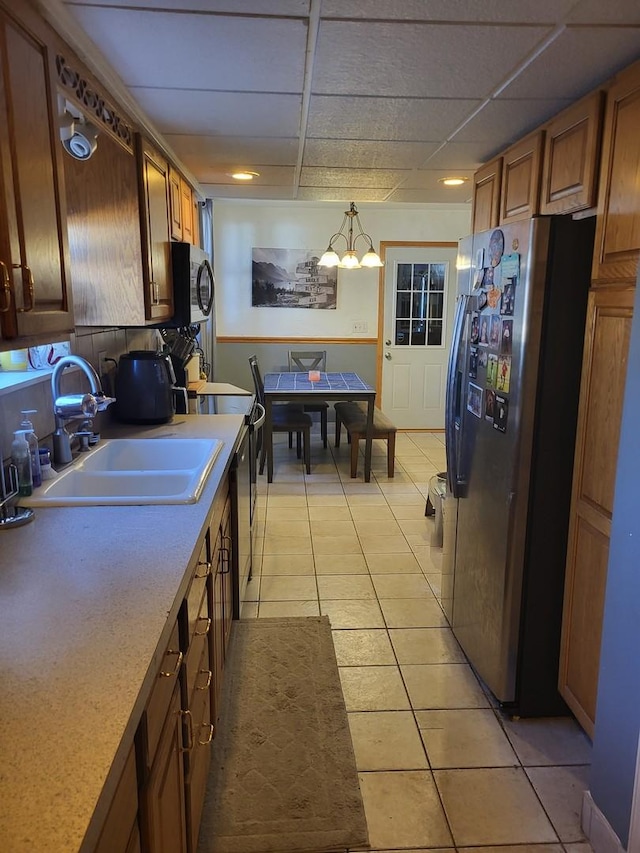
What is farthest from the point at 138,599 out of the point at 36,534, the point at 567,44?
the point at 567,44

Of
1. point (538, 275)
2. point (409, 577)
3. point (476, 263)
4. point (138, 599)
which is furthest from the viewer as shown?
point (409, 577)

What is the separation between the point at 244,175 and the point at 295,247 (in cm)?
301

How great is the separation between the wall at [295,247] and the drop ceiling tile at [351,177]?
268 centimetres

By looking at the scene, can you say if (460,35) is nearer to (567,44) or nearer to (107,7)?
(567,44)

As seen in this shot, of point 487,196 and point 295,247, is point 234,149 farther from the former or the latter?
point 295,247

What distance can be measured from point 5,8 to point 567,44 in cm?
134

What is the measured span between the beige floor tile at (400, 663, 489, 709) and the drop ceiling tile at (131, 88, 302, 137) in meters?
2.19

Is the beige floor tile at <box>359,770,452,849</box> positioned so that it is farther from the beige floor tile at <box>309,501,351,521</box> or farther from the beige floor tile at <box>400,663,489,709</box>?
the beige floor tile at <box>309,501,351,521</box>

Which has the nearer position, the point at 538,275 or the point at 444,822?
Result: the point at 444,822

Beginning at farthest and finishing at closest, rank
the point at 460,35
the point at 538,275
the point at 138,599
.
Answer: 1. the point at 538,275
2. the point at 460,35
3. the point at 138,599

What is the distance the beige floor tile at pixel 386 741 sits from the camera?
6.34ft

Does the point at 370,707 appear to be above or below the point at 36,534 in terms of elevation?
below

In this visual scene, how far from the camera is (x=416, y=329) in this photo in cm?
650

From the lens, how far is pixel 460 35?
1506 mm
